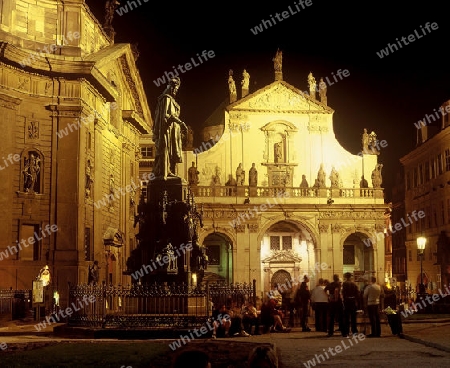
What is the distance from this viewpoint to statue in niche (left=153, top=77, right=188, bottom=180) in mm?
18375

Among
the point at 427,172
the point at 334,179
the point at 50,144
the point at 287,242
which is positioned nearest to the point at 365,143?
the point at 334,179

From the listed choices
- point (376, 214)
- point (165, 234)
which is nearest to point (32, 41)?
point (165, 234)

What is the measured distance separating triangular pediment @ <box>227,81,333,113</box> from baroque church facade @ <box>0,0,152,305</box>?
62.3 ft

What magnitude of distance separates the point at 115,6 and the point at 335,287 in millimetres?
26929

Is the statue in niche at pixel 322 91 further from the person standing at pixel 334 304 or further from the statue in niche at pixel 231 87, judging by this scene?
the person standing at pixel 334 304

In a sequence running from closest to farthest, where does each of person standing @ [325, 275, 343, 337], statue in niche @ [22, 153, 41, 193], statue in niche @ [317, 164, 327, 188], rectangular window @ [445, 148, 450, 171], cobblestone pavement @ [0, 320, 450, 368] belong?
cobblestone pavement @ [0, 320, 450, 368], person standing @ [325, 275, 343, 337], statue in niche @ [22, 153, 41, 193], rectangular window @ [445, 148, 450, 171], statue in niche @ [317, 164, 327, 188]

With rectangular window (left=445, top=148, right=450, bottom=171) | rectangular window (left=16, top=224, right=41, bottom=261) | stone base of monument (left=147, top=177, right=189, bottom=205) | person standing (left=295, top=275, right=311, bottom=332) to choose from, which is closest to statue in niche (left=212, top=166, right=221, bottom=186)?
rectangular window (left=445, top=148, right=450, bottom=171)

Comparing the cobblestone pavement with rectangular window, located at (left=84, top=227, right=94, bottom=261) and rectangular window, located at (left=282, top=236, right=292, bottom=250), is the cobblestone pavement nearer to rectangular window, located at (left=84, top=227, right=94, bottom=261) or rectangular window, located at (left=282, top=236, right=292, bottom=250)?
rectangular window, located at (left=84, top=227, right=94, bottom=261)

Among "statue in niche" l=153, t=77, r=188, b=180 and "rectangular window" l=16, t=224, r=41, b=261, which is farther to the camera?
"rectangular window" l=16, t=224, r=41, b=261

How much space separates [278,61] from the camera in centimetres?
5297

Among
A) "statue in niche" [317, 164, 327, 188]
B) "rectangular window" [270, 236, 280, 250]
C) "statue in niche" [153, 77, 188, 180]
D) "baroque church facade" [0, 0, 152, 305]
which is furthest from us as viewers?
"rectangular window" [270, 236, 280, 250]

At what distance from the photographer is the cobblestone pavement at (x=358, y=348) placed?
1171cm

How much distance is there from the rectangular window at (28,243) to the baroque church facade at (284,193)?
1988 cm

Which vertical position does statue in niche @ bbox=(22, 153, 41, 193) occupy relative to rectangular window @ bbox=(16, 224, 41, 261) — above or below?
above
